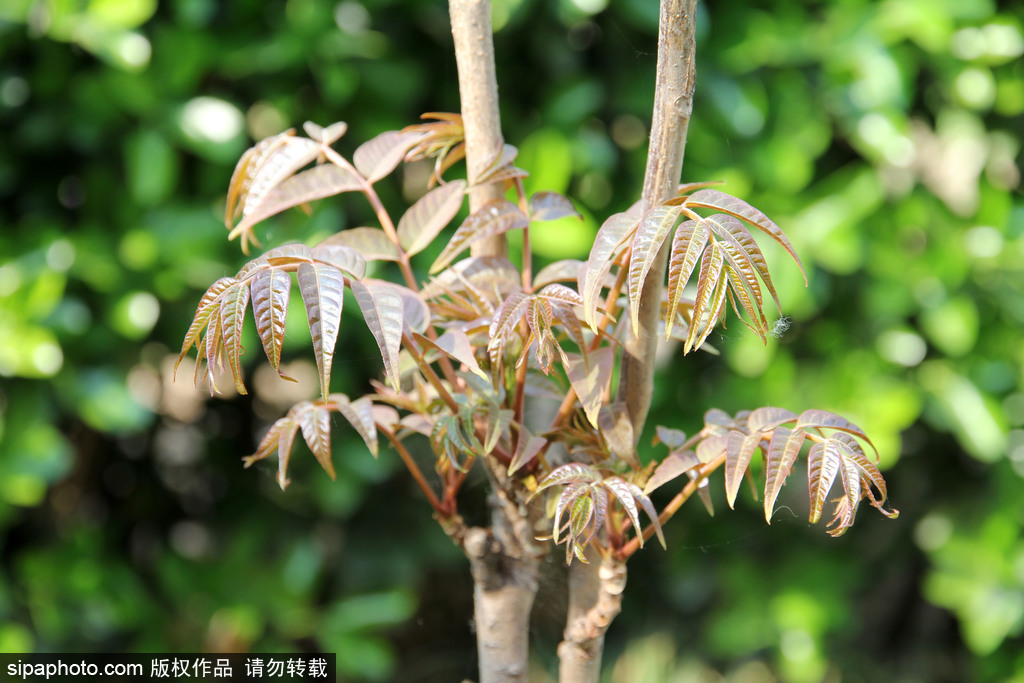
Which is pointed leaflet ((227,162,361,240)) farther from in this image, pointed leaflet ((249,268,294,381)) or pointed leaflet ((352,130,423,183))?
pointed leaflet ((249,268,294,381))

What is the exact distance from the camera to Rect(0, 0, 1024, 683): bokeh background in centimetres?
102

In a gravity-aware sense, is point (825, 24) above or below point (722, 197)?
above

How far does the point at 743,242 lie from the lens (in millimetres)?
346

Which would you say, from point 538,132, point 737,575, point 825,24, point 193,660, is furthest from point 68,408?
point 825,24

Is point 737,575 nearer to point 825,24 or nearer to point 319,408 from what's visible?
point 825,24

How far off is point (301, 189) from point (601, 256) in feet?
0.72

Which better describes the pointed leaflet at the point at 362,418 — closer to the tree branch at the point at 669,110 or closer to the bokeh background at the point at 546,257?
the tree branch at the point at 669,110

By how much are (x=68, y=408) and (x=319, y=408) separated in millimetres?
808

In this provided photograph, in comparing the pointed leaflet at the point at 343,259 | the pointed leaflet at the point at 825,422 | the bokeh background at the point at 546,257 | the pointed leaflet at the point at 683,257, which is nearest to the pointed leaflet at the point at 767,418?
the pointed leaflet at the point at 825,422

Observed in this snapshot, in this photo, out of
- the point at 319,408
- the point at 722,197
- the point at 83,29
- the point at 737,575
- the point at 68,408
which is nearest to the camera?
the point at 722,197

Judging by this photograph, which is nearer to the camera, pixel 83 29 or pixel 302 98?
pixel 83 29

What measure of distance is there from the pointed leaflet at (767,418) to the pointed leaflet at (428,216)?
0.73 feet

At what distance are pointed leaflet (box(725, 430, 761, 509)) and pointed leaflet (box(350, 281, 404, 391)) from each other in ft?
0.55

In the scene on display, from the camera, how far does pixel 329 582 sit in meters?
1.28
